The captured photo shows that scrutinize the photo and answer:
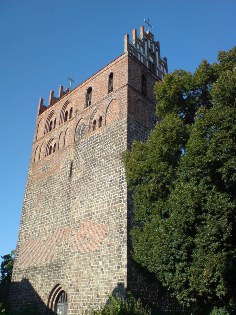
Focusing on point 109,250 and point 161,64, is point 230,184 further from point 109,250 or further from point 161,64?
point 161,64

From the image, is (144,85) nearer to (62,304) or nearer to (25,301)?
(62,304)

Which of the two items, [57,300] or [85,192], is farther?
[85,192]

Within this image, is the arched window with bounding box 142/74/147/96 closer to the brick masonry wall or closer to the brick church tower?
the brick church tower

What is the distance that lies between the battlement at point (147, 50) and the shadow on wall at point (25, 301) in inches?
568

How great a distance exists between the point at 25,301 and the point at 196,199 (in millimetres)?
12715

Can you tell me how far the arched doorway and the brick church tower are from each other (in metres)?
0.05

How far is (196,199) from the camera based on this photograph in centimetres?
998

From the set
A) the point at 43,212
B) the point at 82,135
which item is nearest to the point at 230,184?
the point at 82,135

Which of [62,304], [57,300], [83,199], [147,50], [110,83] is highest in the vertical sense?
[147,50]

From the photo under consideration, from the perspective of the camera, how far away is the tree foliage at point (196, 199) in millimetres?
9625

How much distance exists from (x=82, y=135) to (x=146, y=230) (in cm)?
940

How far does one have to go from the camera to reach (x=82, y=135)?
1961cm

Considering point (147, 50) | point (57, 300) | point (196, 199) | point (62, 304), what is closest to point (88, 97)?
point (147, 50)

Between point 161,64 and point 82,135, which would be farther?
point 161,64
